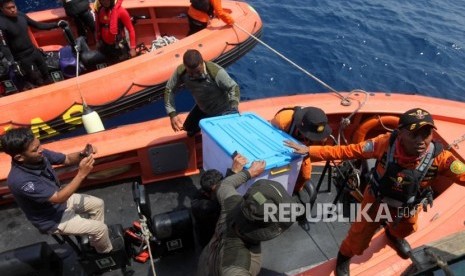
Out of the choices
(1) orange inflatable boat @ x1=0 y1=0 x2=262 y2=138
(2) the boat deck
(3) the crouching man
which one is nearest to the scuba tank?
(1) orange inflatable boat @ x1=0 y1=0 x2=262 y2=138

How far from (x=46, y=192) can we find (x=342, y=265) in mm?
2292

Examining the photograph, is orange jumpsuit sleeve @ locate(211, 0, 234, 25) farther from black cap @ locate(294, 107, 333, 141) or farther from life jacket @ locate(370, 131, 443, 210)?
life jacket @ locate(370, 131, 443, 210)

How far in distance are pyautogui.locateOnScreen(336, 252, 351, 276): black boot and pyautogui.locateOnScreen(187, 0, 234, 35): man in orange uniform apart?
4.54 metres

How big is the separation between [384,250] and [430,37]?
8.68 m

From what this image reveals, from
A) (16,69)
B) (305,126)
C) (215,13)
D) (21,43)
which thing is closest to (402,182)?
(305,126)

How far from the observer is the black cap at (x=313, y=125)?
3.11m

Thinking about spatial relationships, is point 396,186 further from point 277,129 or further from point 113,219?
point 113,219

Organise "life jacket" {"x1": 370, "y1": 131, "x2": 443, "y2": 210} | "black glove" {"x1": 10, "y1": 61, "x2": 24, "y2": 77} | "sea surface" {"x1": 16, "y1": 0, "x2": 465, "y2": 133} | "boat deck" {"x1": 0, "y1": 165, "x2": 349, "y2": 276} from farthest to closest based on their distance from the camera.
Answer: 1. "sea surface" {"x1": 16, "y1": 0, "x2": 465, "y2": 133}
2. "black glove" {"x1": 10, "y1": 61, "x2": 24, "y2": 77}
3. "boat deck" {"x1": 0, "y1": 165, "x2": 349, "y2": 276}
4. "life jacket" {"x1": 370, "y1": 131, "x2": 443, "y2": 210}

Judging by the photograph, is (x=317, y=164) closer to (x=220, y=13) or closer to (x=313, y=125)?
(x=313, y=125)

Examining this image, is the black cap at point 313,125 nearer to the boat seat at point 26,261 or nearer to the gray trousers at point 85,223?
the gray trousers at point 85,223

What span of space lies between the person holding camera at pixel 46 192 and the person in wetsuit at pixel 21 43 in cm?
296

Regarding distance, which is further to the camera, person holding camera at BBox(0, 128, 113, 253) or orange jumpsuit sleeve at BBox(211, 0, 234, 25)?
orange jumpsuit sleeve at BBox(211, 0, 234, 25)

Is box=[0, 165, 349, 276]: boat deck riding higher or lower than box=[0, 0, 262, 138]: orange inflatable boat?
lower

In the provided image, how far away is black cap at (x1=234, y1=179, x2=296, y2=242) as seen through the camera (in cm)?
181
